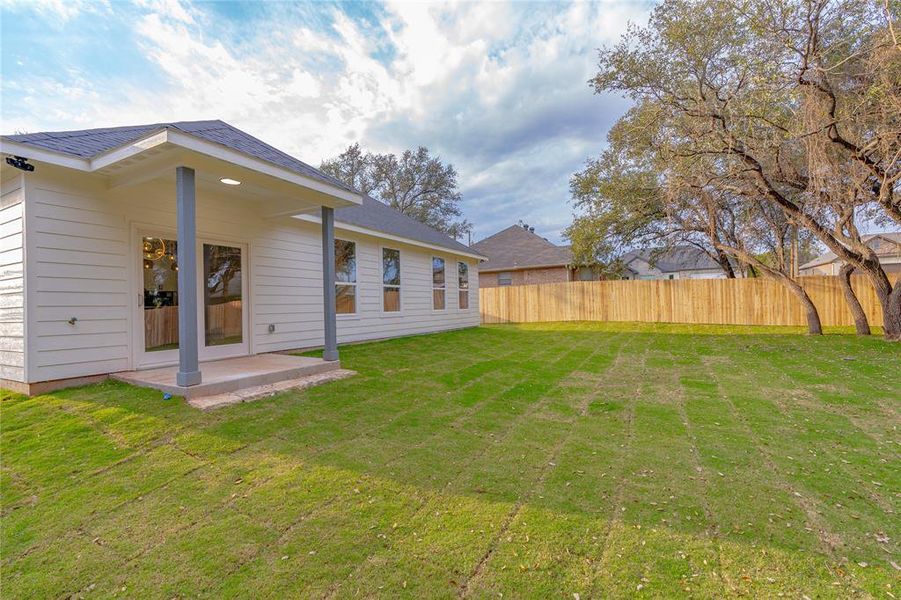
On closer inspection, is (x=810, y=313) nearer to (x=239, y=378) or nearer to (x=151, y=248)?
(x=239, y=378)

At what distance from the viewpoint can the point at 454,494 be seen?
258 centimetres

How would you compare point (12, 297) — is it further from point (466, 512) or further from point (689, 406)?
point (689, 406)

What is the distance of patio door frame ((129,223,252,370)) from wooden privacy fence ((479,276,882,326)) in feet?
41.3

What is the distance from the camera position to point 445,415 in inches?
165

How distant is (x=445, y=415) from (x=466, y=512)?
1823 mm

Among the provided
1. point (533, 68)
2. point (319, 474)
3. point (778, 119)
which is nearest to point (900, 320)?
point (778, 119)

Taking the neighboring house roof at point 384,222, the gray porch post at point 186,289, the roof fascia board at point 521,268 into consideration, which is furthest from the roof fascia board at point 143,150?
the roof fascia board at point 521,268

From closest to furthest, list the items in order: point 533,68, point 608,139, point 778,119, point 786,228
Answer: point 778,119, point 533,68, point 786,228, point 608,139

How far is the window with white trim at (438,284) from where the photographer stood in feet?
40.3

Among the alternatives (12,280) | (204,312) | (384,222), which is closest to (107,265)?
(12,280)

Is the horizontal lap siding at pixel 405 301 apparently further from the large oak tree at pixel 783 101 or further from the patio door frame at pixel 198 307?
the large oak tree at pixel 783 101

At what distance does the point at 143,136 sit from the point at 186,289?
162 cm

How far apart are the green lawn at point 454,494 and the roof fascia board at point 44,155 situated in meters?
2.59

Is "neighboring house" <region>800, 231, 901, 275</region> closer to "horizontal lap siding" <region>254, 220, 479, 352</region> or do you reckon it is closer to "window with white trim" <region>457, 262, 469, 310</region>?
"window with white trim" <region>457, 262, 469, 310</region>
